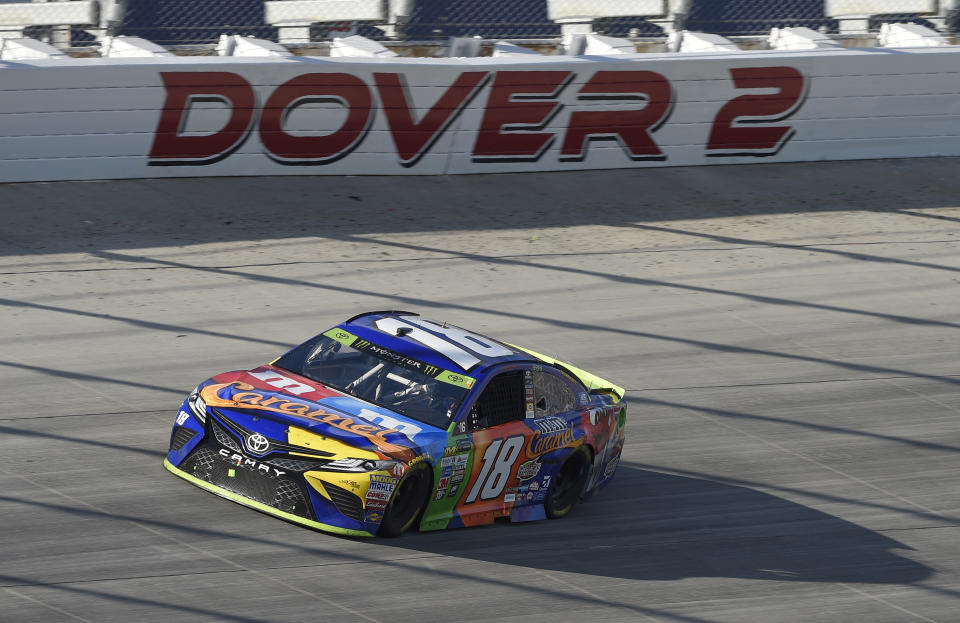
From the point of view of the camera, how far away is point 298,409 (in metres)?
7.86

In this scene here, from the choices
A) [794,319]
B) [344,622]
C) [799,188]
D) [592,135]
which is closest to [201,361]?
[344,622]

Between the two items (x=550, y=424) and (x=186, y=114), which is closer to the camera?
(x=550, y=424)

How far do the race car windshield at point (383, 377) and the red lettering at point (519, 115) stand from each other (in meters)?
9.14

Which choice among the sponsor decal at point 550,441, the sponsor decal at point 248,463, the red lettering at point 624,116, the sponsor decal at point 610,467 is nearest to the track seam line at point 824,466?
the sponsor decal at point 610,467

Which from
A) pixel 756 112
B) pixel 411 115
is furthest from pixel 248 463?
pixel 756 112

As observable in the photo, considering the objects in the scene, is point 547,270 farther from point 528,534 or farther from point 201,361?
point 528,534

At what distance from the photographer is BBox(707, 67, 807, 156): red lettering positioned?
1852cm

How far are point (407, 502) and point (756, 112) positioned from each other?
12.4m

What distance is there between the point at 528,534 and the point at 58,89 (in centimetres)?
979

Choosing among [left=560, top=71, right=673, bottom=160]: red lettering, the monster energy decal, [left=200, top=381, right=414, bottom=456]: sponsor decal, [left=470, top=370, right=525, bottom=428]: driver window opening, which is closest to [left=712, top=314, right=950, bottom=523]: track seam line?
[left=470, top=370, right=525, bottom=428]: driver window opening

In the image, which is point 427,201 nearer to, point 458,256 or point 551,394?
point 458,256

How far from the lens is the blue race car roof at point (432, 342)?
8422 millimetres

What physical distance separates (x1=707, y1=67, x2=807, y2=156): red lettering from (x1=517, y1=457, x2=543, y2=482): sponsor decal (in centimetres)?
1098

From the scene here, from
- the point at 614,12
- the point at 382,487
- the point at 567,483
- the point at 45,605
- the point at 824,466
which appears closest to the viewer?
the point at 45,605
